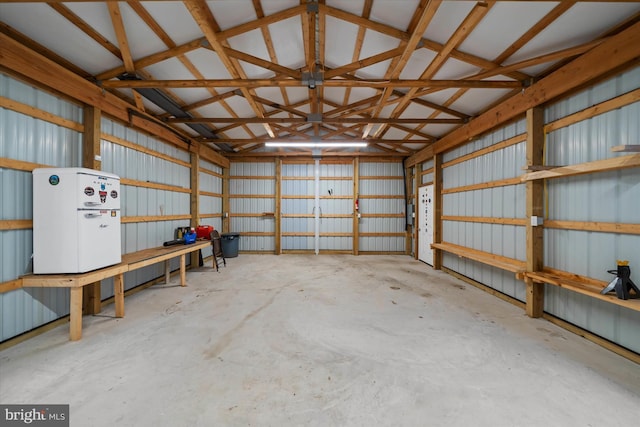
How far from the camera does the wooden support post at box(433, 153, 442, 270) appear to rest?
6.12 metres

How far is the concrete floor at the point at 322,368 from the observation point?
5.57 ft

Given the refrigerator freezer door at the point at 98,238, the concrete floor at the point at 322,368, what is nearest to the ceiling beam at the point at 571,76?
the concrete floor at the point at 322,368

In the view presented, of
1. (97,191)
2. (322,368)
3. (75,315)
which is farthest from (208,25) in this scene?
(322,368)

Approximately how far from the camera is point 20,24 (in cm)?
248

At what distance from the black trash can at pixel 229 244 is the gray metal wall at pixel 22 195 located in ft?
14.2

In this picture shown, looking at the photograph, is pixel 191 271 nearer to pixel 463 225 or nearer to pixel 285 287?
pixel 285 287

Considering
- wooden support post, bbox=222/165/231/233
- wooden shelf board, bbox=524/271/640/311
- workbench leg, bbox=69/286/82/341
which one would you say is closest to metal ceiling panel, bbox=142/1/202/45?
workbench leg, bbox=69/286/82/341

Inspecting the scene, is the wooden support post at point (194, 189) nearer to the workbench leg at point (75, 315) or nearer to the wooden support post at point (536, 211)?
the workbench leg at point (75, 315)

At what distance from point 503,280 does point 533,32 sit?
3520mm

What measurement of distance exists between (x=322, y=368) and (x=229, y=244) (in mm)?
5969

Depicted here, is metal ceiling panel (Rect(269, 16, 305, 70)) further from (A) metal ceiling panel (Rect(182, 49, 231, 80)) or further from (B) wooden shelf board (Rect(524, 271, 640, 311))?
(B) wooden shelf board (Rect(524, 271, 640, 311))

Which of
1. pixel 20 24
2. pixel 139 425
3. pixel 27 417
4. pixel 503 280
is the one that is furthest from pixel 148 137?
pixel 503 280

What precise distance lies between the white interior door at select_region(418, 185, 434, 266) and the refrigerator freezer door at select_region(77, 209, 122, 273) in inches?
258

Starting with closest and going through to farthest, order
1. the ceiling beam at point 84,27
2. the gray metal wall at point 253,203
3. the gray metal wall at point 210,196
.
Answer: the ceiling beam at point 84,27 → the gray metal wall at point 210,196 → the gray metal wall at point 253,203
